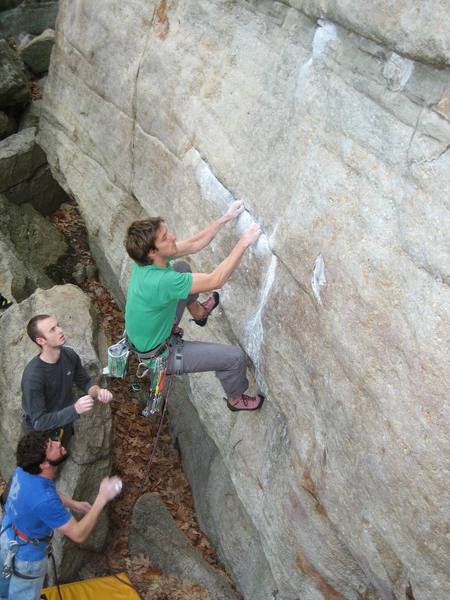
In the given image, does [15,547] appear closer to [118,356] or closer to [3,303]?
[118,356]

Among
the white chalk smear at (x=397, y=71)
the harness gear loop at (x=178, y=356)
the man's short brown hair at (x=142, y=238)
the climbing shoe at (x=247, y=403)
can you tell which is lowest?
the climbing shoe at (x=247, y=403)

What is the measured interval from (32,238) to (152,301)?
6370 millimetres

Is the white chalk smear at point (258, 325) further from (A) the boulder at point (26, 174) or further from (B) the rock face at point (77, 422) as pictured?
(A) the boulder at point (26, 174)

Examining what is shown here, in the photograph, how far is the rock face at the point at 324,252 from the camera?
450 cm

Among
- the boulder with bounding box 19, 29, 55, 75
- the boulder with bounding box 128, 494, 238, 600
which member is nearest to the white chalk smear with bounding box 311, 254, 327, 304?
the boulder with bounding box 128, 494, 238, 600

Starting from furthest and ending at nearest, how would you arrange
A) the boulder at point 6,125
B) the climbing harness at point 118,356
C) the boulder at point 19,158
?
1. the boulder at point 6,125
2. the boulder at point 19,158
3. the climbing harness at point 118,356

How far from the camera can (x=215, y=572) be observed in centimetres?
780

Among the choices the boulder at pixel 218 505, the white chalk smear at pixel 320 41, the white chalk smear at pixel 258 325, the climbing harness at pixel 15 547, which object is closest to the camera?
the white chalk smear at pixel 320 41

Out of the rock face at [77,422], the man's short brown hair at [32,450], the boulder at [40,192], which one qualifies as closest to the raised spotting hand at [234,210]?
the man's short brown hair at [32,450]

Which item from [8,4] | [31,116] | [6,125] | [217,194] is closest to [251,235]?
[217,194]

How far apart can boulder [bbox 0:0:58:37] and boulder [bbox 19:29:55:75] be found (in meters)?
2.78

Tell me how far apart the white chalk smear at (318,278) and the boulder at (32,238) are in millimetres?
5966

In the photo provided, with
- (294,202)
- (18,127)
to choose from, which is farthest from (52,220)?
(294,202)

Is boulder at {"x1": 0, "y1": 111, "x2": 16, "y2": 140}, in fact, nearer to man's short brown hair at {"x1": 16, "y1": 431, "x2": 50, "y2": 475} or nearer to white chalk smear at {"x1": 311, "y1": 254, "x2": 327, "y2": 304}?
man's short brown hair at {"x1": 16, "y1": 431, "x2": 50, "y2": 475}
